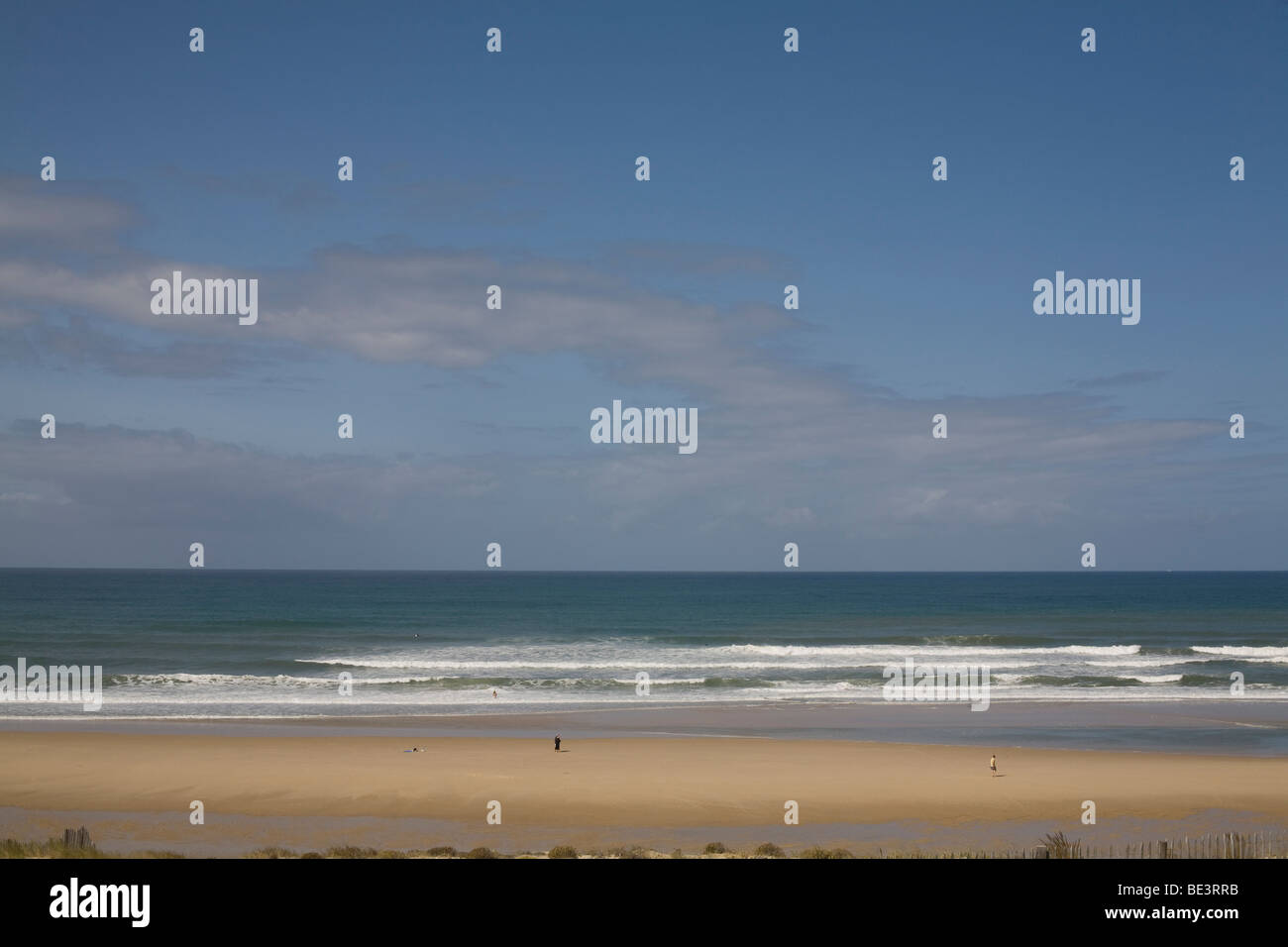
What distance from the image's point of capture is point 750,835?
14883mm

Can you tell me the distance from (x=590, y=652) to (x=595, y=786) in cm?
2787

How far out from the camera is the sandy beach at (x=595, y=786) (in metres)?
15.9

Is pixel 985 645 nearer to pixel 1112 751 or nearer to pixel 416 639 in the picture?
pixel 1112 751

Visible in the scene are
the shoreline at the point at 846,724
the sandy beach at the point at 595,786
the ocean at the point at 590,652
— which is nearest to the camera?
the sandy beach at the point at 595,786

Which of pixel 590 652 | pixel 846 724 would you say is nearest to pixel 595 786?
pixel 846 724

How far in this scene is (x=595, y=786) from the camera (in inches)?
721

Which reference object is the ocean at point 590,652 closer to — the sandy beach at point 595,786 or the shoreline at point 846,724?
the shoreline at point 846,724

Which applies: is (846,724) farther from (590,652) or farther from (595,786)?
(590,652)

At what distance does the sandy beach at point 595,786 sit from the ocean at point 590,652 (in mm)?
7303

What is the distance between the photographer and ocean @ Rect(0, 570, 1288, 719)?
31844mm

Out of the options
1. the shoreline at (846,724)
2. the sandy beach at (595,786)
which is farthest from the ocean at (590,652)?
the sandy beach at (595,786)
